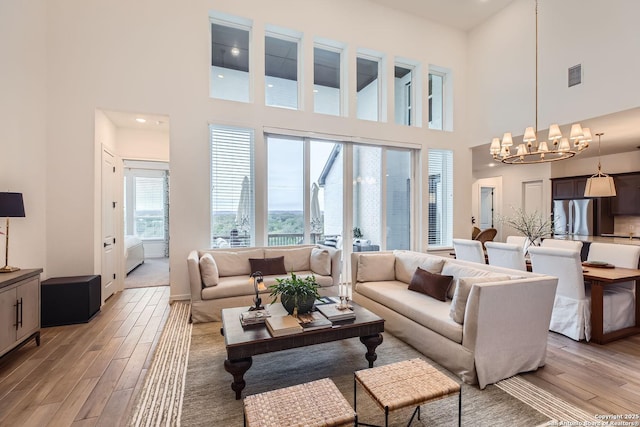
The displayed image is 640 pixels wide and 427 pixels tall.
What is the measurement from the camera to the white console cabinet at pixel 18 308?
8.04 ft

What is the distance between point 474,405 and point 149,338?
10.2 feet

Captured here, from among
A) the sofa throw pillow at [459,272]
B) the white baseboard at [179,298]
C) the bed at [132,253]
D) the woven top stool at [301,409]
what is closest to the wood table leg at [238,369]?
the woven top stool at [301,409]

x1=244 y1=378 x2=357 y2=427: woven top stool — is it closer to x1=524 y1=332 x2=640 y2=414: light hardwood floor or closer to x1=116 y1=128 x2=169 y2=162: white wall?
x1=524 y1=332 x2=640 y2=414: light hardwood floor

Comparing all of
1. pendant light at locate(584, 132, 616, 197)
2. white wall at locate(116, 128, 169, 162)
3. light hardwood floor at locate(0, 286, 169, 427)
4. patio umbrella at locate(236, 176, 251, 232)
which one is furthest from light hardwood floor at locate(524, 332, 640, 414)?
white wall at locate(116, 128, 169, 162)

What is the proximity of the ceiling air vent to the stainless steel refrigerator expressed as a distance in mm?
3244

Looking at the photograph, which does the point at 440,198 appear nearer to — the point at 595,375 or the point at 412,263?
the point at 412,263

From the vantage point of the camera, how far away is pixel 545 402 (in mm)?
2082

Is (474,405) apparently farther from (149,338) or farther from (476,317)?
(149,338)

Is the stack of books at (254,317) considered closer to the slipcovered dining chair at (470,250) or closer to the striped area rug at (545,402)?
the striped area rug at (545,402)

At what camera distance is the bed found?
6.24 m

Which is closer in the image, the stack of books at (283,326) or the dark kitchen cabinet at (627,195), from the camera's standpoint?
the stack of books at (283,326)

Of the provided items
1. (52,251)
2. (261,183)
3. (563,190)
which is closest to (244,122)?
(261,183)

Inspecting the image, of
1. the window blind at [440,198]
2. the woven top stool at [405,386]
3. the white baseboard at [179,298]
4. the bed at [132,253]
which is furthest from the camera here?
the window blind at [440,198]

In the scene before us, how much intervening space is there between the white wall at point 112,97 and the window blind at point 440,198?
248 centimetres
